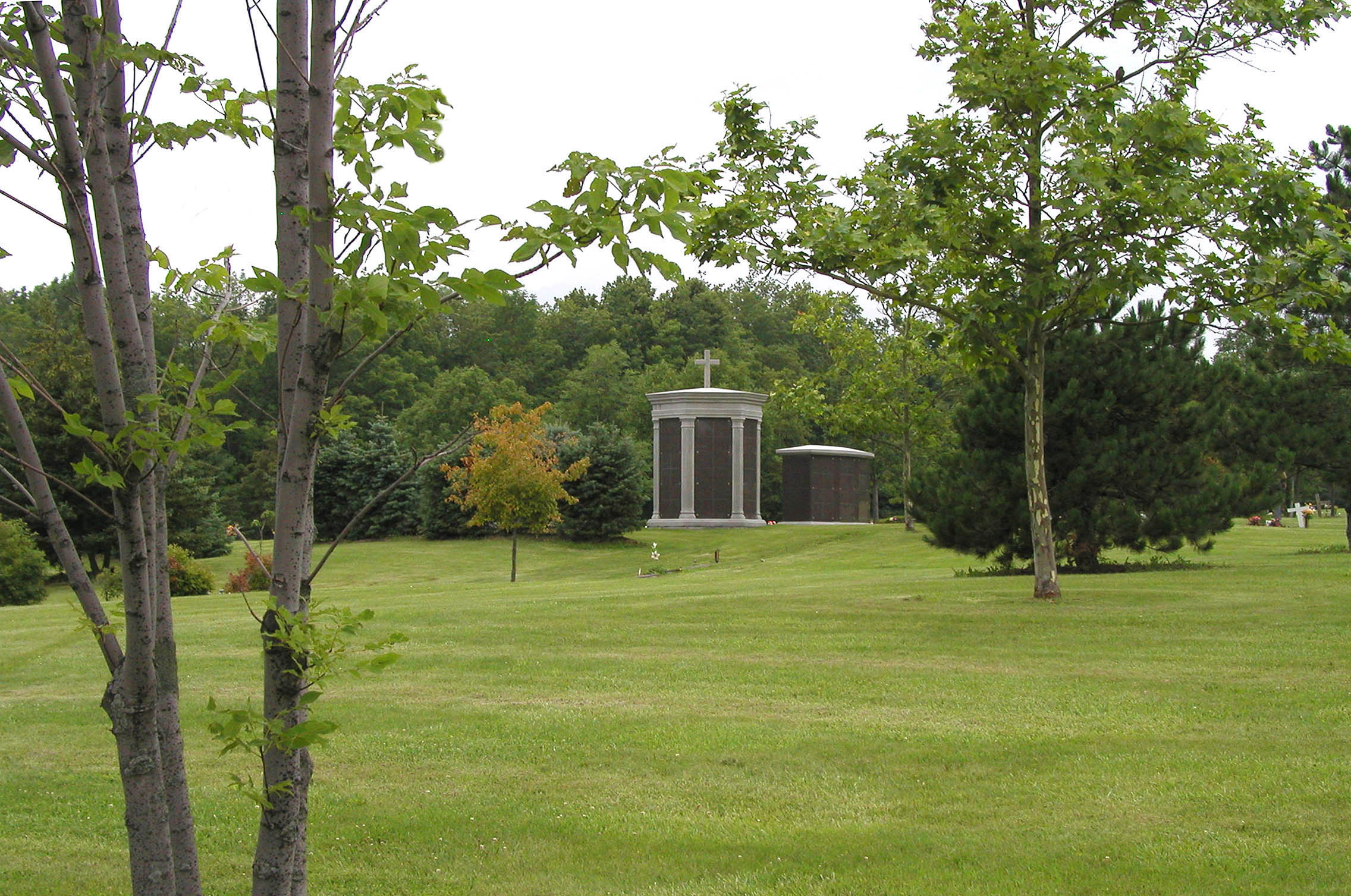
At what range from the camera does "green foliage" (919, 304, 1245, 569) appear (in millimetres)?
17094

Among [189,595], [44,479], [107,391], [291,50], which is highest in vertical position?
[291,50]

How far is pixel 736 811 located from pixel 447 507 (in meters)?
35.1

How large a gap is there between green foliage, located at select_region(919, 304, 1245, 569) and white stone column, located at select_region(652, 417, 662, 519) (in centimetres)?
2121

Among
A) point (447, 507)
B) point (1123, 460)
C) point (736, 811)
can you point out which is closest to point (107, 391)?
point (736, 811)

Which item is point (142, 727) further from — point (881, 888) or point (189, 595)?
point (189, 595)

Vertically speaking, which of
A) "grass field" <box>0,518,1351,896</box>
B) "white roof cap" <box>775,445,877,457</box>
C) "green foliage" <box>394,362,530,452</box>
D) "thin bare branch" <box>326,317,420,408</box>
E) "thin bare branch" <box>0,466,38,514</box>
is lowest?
"grass field" <box>0,518,1351,896</box>

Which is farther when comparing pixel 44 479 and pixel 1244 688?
pixel 1244 688

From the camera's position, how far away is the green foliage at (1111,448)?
1709 cm

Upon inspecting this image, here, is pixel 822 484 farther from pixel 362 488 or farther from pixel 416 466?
pixel 416 466

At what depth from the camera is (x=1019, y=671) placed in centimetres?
989

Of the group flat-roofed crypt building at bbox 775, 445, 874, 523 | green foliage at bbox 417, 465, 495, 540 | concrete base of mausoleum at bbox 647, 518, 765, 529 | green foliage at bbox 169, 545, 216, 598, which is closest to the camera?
green foliage at bbox 169, 545, 216, 598

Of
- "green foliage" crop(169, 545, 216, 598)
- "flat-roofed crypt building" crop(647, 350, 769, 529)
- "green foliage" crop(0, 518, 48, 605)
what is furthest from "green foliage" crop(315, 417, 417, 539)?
"green foliage" crop(0, 518, 48, 605)

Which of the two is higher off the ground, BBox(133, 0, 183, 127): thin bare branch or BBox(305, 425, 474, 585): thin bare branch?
BBox(133, 0, 183, 127): thin bare branch

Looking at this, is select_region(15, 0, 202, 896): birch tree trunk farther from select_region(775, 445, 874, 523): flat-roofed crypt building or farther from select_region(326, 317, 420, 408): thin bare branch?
select_region(775, 445, 874, 523): flat-roofed crypt building
